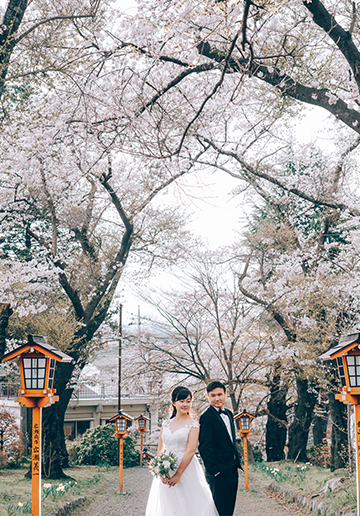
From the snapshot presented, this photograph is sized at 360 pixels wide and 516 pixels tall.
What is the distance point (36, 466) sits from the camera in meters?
Result: 5.23

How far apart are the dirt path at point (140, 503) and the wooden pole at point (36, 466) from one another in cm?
348

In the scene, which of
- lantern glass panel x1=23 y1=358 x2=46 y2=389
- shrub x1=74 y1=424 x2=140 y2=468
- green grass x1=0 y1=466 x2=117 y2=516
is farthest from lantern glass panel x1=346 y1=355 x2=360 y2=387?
shrub x1=74 y1=424 x2=140 y2=468

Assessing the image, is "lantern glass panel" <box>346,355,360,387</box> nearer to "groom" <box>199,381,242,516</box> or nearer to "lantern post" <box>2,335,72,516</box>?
"groom" <box>199,381,242,516</box>

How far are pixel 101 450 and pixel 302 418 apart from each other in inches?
295

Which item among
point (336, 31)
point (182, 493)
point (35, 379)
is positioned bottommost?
point (182, 493)

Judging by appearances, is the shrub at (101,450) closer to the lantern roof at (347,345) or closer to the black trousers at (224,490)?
the black trousers at (224,490)

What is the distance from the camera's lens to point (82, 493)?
989 centimetres

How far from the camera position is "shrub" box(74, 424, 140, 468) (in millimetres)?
16312

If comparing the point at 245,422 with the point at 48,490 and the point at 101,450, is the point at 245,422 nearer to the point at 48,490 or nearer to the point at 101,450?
the point at 48,490

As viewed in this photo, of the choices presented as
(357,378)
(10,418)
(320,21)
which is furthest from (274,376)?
(320,21)

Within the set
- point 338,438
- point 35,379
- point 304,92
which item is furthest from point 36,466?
point 338,438

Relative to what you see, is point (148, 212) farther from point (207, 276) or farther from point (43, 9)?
point (43, 9)

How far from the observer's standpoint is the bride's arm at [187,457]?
174 inches

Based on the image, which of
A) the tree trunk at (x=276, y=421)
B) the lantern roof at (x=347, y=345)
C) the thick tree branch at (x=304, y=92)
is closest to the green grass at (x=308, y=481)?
the tree trunk at (x=276, y=421)
